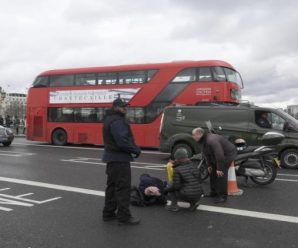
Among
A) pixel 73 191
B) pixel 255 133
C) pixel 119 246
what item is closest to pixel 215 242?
pixel 119 246

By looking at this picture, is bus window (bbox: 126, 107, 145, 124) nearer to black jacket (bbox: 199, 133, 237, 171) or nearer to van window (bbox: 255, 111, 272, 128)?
van window (bbox: 255, 111, 272, 128)

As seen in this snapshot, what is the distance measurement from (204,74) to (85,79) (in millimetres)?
6343

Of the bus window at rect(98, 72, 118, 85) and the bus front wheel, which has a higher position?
the bus window at rect(98, 72, 118, 85)

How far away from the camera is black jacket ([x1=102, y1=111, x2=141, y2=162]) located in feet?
20.1

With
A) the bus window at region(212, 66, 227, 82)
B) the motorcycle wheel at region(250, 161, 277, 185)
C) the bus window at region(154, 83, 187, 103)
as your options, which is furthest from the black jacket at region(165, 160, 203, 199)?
the bus window at region(154, 83, 187, 103)

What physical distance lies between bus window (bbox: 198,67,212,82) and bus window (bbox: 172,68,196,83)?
26 cm

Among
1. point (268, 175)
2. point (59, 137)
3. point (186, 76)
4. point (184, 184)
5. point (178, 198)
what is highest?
point (186, 76)

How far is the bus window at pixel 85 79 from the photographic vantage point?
70.1 ft

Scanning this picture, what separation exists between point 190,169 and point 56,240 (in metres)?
2.48

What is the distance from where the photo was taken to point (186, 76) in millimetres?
18562

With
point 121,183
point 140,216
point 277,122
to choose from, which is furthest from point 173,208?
point 277,122

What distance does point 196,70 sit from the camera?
18359 mm

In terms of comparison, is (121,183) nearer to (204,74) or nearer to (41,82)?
(204,74)

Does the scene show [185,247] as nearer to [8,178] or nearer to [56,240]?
[56,240]
